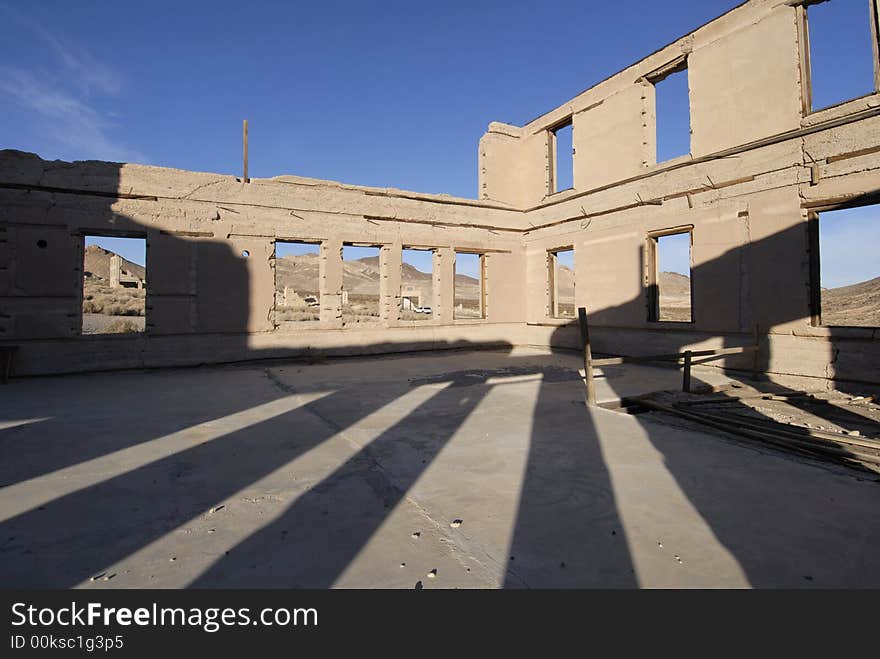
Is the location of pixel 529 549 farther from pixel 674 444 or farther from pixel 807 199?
pixel 807 199

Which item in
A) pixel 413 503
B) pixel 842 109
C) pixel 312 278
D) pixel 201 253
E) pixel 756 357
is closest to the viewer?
pixel 413 503

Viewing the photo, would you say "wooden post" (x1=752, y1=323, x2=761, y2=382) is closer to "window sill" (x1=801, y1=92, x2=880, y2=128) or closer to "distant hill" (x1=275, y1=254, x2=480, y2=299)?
"window sill" (x1=801, y1=92, x2=880, y2=128)

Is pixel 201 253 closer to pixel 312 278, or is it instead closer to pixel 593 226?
pixel 593 226

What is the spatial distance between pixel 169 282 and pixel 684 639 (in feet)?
35.6

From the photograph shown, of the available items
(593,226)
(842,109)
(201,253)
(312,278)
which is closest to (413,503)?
(201,253)

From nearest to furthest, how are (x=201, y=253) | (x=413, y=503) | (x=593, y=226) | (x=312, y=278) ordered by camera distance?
1. (x=413, y=503)
2. (x=201, y=253)
3. (x=593, y=226)
4. (x=312, y=278)

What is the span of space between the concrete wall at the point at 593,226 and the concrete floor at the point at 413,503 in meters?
4.73

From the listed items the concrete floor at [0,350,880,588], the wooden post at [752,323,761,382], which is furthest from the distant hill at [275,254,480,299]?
the concrete floor at [0,350,880,588]

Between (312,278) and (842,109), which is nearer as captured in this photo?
(842,109)

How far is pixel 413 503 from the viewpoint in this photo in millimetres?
2895

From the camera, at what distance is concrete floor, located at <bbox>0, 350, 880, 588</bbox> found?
2.12m

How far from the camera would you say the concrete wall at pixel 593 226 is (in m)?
7.98

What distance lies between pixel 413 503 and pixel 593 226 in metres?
10.8

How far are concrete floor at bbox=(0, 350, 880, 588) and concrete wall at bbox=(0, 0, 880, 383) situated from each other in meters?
4.73
